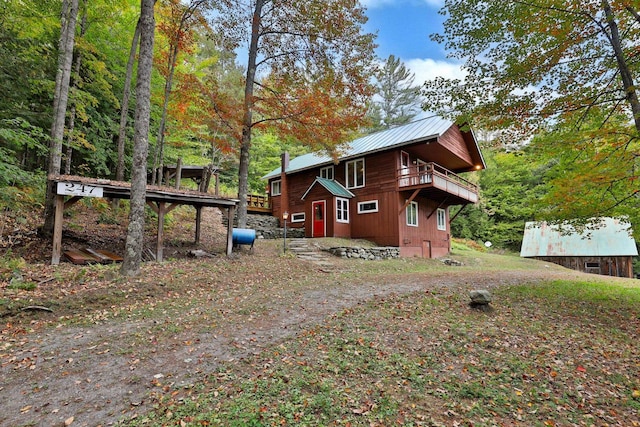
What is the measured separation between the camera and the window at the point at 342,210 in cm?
1716

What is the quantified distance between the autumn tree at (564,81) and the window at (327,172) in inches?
466

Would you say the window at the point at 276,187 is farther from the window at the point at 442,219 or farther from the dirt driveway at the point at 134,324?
the dirt driveway at the point at 134,324

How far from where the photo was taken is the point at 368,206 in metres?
17.2

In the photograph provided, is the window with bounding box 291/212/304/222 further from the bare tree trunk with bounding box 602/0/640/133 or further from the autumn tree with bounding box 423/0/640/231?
the bare tree trunk with bounding box 602/0/640/133

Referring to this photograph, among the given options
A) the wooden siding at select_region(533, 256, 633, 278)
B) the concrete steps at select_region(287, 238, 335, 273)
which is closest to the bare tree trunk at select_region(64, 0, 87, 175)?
the concrete steps at select_region(287, 238, 335, 273)

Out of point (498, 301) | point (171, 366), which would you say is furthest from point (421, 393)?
point (498, 301)

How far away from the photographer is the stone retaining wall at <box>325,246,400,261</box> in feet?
45.6

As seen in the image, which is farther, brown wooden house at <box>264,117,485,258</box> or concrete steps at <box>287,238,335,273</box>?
brown wooden house at <box>264,117,485,258</box>

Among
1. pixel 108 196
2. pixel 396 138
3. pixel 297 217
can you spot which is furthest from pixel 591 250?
pixel 108 196

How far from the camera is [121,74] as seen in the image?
556 inches

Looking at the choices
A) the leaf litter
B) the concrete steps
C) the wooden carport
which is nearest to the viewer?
the leaf litter

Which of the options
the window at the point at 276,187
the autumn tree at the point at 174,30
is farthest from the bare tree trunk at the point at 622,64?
the window at the point at 276,187

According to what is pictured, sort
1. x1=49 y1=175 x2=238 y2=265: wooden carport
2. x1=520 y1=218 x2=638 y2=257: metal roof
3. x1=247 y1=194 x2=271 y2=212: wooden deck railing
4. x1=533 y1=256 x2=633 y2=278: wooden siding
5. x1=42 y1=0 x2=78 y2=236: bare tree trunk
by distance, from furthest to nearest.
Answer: x1=247 y1=194 x2=271 y2=212: wooden deck railing < x1=520 y1=218 x2=638 y2=257: metal roof < x1=533 y1=256 x2=633 y2=278: wooden siding < x1=42 y1=0 x2=78 y2=236: bare tree trunk < x1=49 y1=175 x2=238 y2=265: wooden carport

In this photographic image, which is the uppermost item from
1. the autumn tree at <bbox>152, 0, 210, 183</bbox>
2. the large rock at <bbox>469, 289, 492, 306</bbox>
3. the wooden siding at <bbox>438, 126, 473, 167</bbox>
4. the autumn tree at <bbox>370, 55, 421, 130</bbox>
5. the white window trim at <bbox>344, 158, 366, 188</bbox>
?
the autumn tree at <bbox>370, 55, 421, 130</bbox>
